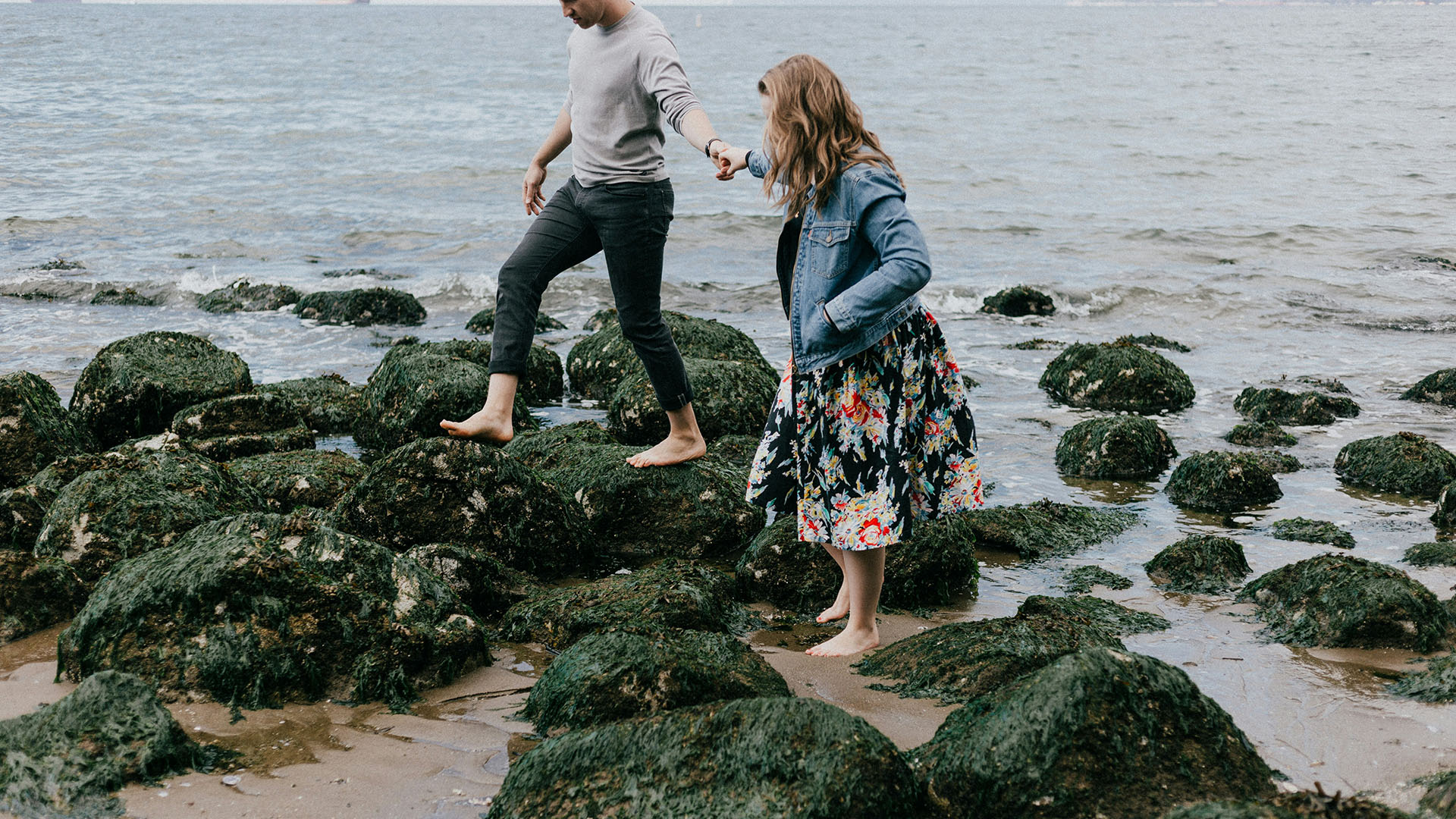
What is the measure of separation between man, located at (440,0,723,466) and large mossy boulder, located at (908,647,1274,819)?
249 centimetres

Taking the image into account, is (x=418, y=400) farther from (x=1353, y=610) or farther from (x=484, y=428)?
(x=1353, y=610)

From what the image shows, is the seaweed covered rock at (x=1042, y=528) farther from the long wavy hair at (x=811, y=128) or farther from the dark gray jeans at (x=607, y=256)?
the long wavy hair at (x=811, y=128)

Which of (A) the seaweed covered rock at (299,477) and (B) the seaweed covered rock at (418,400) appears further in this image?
(B) the seaweed covered rock at (418,400)

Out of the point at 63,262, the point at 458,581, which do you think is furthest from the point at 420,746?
the point at 63,262

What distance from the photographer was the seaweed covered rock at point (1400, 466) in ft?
22.1

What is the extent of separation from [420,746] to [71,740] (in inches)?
36.9

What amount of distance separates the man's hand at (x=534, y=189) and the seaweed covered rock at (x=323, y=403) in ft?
9.86

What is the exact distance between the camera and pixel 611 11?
15.8 feet

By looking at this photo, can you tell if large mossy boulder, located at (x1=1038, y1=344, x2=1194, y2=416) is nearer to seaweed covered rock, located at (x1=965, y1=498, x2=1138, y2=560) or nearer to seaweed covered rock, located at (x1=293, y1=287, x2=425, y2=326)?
seaweed covered rock, located at (x1=965, y1=498, x2=1138, y2=560)

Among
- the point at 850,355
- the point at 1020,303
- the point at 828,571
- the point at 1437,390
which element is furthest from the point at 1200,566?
the point at 1020,303

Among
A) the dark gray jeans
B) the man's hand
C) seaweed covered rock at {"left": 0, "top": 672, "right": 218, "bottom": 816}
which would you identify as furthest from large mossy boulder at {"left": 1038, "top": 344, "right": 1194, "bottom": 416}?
seaweed covered rock at {"left": 0, "top": 672, "right": 218, "bottom": 816}

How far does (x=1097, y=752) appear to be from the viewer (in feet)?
9.41

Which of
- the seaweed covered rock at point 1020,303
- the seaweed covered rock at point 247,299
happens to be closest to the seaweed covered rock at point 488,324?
the seaweed covered rock at point 247,299

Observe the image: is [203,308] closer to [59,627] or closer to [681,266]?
[681,266]
